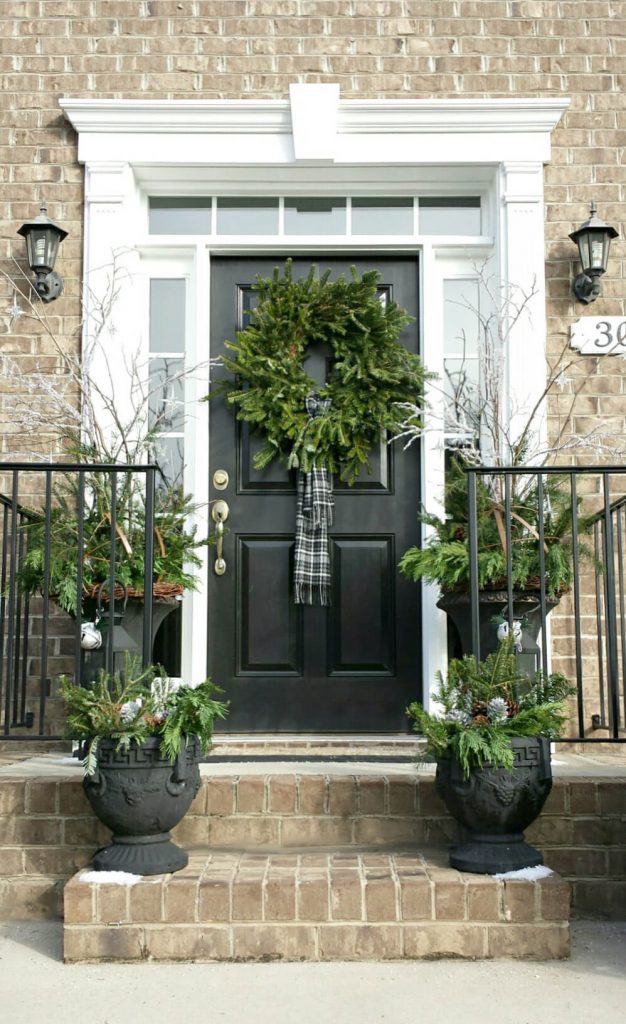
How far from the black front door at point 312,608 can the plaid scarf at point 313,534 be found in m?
0.07

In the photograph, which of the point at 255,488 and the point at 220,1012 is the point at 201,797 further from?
the point at 255,488

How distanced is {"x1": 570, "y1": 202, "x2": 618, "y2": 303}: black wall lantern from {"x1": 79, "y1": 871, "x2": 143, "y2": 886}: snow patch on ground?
304cm

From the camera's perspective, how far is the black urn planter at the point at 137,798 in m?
2.97

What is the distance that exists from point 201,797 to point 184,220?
2725mm

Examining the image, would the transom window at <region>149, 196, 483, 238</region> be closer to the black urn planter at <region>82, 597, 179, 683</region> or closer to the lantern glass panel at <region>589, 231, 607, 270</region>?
the lantern glass panel at <region>589, 231, 607, 270</region>

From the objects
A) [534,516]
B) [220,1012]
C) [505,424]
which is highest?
[505,424]

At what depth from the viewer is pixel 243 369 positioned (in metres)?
4.53

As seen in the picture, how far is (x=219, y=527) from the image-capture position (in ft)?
15.1

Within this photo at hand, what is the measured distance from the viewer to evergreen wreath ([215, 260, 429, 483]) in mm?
4523

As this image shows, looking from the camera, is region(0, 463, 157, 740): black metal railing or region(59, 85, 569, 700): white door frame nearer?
region(0, 463, 157, 740): black metal railing

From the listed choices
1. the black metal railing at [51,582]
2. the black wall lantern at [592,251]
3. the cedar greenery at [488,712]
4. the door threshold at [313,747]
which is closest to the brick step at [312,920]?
the cedar greenery at [488,712]

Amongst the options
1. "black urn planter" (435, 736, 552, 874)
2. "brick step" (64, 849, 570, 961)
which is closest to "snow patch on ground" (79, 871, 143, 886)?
"brick step" (64, 849, 570, 961)

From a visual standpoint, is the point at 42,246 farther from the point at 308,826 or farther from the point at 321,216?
the point at 308,826

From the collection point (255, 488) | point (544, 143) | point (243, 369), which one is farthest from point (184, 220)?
point (544, 143)
